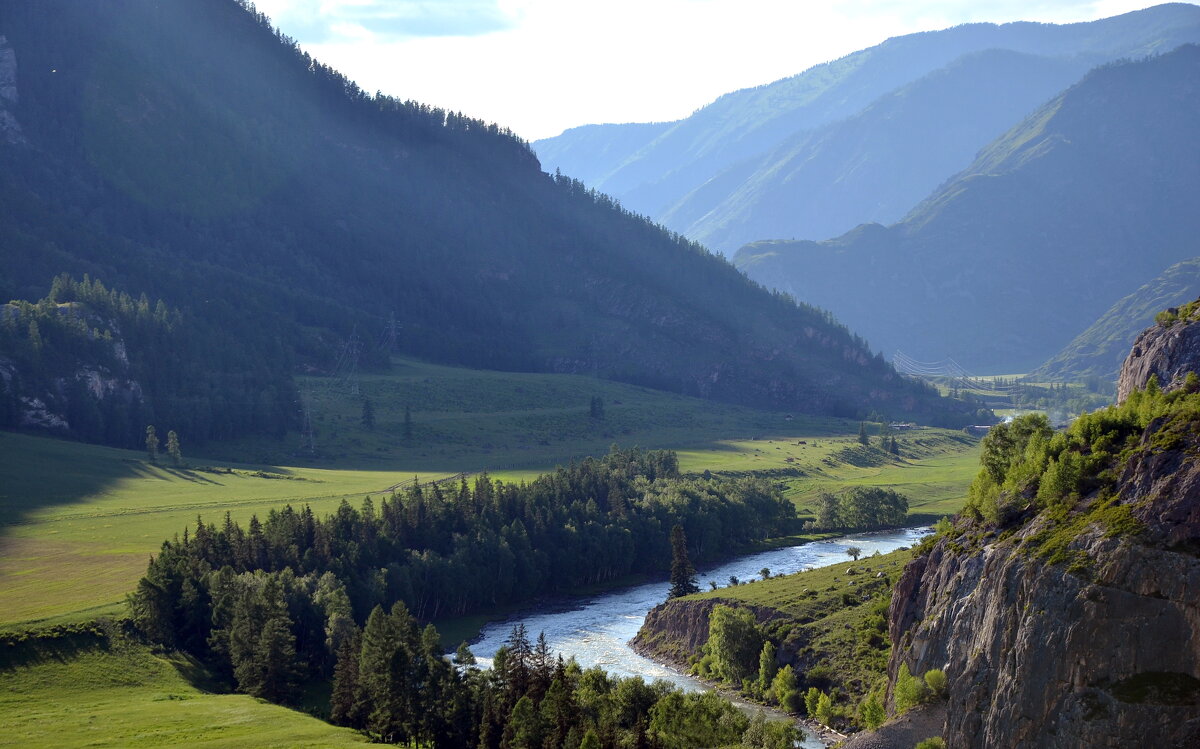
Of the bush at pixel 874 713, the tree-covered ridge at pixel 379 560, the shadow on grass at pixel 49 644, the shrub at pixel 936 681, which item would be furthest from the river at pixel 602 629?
the shrub at pixel 936 681

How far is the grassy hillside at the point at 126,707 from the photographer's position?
102750 millimetres

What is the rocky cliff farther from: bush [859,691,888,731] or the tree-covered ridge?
the tree-covered ridge

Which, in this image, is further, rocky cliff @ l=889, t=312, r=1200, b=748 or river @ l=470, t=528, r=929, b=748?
river @ l=470, t=528, r=929, b=748

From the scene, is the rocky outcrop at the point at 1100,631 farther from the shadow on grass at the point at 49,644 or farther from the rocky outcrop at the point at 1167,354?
the shadow on grass at the point at 49,644

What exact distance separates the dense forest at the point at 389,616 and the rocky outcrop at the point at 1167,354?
42931 mm

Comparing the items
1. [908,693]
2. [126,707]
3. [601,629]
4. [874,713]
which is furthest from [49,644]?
[908,693]

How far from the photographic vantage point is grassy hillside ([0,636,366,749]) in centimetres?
10275

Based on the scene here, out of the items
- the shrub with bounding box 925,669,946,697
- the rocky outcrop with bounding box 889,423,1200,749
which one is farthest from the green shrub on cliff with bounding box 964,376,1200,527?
the shrub with bounding box 925,669,946,697

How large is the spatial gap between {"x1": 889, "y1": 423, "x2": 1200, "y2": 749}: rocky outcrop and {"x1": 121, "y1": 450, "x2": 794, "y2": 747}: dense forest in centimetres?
2762

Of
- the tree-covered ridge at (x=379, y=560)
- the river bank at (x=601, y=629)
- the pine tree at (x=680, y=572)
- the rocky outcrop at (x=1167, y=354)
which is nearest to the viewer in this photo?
the rocky outcrop at (x=1167, y=354)

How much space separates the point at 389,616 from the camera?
133 meters

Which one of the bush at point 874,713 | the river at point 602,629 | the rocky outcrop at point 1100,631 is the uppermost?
the rocky outcrop at point 1100,631

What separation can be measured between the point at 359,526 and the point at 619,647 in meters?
48.9

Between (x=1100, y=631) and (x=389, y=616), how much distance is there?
8477 centimetres
